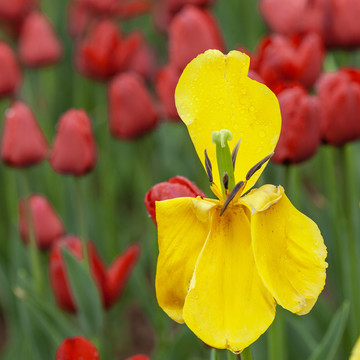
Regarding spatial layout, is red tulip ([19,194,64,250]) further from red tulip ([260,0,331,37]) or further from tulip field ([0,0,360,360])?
red tulip ([260,0,331,37])

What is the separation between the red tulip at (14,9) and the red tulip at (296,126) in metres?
1.70

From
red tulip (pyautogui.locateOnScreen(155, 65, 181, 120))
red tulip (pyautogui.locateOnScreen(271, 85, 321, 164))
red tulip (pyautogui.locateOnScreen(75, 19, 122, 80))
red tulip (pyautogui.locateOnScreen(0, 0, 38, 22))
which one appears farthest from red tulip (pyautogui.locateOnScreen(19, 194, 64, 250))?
red tulip (pyautogui.locateOnScreen(0, 0, 38, 22))

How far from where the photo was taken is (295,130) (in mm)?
1235

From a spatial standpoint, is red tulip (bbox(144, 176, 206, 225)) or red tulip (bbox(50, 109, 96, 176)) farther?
red tulip (bbox(50, 109, 96, 176))

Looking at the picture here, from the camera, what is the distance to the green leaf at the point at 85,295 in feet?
4.83

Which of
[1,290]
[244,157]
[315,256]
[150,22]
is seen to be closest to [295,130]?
[244,157]

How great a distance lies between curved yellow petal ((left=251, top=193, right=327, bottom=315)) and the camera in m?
0.81

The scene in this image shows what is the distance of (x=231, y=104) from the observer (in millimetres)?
886

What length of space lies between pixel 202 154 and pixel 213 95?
0.25ft

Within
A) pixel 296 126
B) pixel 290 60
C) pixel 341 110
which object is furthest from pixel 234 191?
pixel 290 60

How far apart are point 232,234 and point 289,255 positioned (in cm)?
7

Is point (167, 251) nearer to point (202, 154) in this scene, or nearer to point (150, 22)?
point (202, 154)

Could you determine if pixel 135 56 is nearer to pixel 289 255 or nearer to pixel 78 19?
pixel 78 19

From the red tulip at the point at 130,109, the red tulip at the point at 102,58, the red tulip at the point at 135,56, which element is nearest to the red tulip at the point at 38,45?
the red tulip at the point at 102,58
